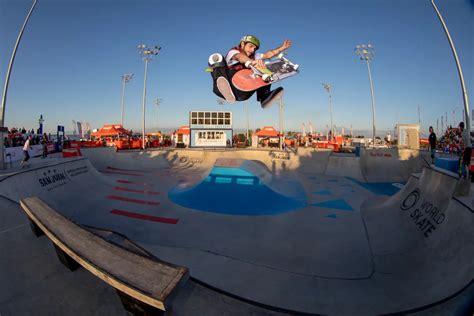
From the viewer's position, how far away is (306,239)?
6262mm

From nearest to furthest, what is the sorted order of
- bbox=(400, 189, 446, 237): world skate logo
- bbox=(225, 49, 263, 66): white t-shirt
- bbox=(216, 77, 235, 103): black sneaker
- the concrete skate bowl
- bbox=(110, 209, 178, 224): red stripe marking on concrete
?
the concrete skate bowl → bbox=(400, 189, 446, 237): world skate logo → bbox=(225, 49, 263, 66): white t-shirt → bbox=(216, 77, 235, 103): black sneaker → bbox=(110, 209, 178, 224): red stripe marking on concrete

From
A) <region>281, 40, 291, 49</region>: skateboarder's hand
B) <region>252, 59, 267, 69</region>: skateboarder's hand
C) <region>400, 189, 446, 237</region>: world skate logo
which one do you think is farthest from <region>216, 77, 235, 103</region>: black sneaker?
<region>400, 189, 446, 237</region>: world skate logo

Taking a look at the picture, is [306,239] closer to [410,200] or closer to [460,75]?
[410,200]

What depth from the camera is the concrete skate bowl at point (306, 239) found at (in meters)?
3.65

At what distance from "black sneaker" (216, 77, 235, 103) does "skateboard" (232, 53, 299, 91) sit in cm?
27

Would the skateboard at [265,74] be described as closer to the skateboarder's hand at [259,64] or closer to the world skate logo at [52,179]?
the skateboarder's hand at [259,64]

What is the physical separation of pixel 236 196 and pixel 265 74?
581 cm

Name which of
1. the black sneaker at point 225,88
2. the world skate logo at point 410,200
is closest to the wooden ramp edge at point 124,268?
the black sneaker at point 225,88

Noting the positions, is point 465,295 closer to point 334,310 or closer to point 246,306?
point 334,310

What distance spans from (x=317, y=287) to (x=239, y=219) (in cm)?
419

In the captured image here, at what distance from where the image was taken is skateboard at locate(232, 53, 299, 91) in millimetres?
6684

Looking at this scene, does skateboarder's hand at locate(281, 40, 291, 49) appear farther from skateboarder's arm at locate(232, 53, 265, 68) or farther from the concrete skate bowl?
the concrete skate bowl

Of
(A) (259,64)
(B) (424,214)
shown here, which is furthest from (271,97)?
(B) (424,214)

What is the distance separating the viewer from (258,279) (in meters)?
4.10
